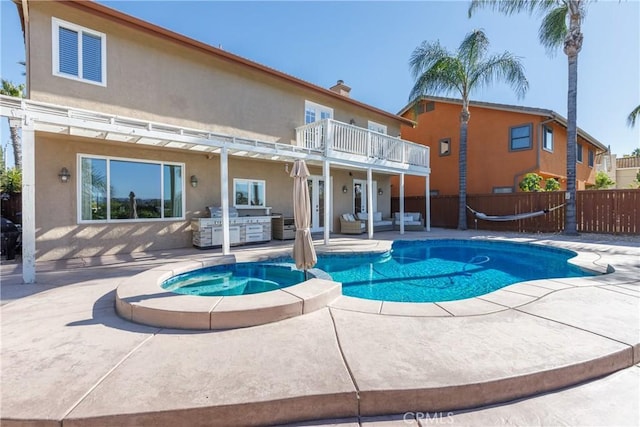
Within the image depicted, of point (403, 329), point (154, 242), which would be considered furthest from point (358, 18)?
point (403, 329)

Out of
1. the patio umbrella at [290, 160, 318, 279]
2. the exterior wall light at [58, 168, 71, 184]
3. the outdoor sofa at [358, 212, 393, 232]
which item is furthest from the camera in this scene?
the outdoor sofa at [358, 212, 393, 232]

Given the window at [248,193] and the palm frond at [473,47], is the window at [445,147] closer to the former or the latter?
the palm frond at [473,47]

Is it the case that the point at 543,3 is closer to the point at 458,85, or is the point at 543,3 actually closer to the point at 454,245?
the point at 458,85

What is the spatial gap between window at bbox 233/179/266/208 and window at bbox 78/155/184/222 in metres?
1.87

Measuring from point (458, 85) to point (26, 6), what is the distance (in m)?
15.4

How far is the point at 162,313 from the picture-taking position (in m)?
3.42

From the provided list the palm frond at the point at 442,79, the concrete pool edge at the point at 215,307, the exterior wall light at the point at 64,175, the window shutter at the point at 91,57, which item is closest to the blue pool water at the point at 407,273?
the concrete pool edge at the point at 215,307

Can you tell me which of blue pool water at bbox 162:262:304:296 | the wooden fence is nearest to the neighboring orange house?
the wooden fence

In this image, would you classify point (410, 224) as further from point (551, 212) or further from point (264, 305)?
point (264, 305)

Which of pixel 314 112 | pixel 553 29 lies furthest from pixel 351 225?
A: pixel 553 29

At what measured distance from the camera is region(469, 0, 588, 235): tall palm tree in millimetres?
11492

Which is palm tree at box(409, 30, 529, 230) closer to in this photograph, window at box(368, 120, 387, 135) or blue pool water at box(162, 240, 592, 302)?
window at box(368, 120, 387, 135)

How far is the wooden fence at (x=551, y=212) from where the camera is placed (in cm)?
1154

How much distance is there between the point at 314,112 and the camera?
12883 mm
